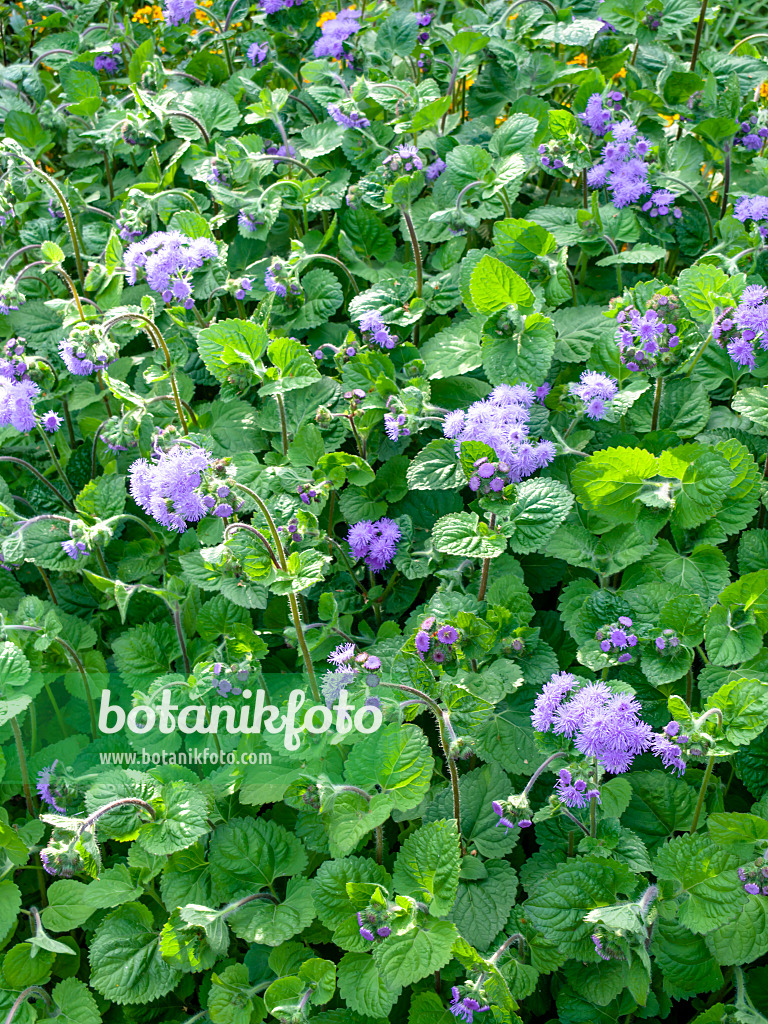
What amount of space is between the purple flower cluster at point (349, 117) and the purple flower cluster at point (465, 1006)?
2.59m

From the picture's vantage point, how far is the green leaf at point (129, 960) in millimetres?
1889

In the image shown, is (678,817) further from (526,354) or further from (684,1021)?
(526,354)

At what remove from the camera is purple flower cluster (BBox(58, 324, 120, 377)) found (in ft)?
7.61

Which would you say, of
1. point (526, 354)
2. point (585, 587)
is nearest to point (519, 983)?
point (585, 587)

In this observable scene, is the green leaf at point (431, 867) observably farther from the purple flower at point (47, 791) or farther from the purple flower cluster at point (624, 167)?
the purple flower cluster at point (624, 167)

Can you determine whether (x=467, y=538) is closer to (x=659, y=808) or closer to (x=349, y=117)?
(x=659, y=808)

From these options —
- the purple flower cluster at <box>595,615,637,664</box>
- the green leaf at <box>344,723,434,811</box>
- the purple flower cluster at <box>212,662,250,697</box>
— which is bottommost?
the green leaf at <box>344,723,434,811</box>

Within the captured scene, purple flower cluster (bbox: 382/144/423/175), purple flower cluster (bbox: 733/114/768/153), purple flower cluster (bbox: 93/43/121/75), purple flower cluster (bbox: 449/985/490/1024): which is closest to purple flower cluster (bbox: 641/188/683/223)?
purple flower cluster (bbox: 733/114/768/153)

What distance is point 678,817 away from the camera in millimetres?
1909

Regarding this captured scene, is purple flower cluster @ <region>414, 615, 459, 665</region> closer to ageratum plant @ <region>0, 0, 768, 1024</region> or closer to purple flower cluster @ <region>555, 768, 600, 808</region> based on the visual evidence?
ageratum plant @ <region>0, 0, 768, 1024</region>

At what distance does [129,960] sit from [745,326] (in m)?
2.07

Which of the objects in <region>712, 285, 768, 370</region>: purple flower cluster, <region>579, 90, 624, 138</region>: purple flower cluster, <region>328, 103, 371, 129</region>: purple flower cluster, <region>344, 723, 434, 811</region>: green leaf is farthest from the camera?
<region>328, 103, 371, 129</region>: purple flower cluster

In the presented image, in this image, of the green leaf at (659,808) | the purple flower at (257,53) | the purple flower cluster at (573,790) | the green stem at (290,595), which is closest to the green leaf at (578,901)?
the purple flower cluster at (573,790)

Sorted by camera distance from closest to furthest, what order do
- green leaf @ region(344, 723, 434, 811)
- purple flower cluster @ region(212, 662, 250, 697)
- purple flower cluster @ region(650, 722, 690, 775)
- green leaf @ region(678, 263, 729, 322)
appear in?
1. purple flower cluster @ region(650, 722, 690, 775)
2. green leaf @ region(344, 723, 434, 811)
3. purple flower cluster @ region(212, 662, 250, 697)
4. green leaf @ region(678, 263, 729, 322)
